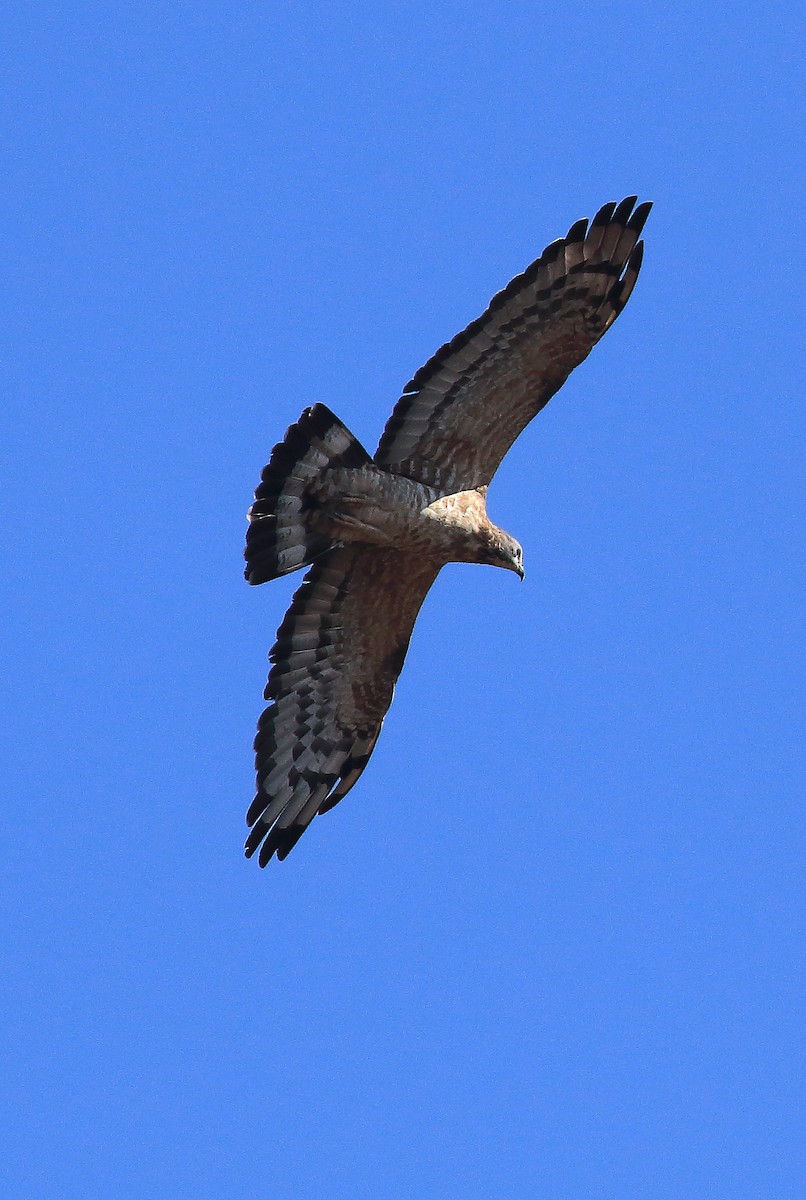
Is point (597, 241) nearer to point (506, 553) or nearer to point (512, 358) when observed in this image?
point (512, 358)

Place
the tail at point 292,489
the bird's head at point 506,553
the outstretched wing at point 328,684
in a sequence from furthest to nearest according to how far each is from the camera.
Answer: the outstretched wing at point 328,684, the bird's head at point 506,553, the tail at point 292,489

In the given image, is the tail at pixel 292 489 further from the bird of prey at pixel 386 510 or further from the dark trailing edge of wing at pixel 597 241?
the dark trailing edge of wing at pixel 597 241

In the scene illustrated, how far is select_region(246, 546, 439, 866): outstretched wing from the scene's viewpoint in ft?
42.0

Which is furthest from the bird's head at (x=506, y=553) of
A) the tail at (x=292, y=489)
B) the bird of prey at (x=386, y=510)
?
the tail at (x=292, y=489)

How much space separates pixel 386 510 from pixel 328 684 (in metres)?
1.35

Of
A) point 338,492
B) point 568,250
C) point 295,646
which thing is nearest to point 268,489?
point 338,492

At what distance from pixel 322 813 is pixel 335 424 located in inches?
100

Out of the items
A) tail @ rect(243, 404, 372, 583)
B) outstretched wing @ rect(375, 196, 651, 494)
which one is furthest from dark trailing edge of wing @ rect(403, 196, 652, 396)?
tail @ rect(243, 404, 372, 583)

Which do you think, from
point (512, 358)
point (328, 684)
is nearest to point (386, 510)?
point (512, 358)

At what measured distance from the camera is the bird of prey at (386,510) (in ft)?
39.6

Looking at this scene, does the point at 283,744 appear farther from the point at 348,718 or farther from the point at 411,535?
the point at 411,535

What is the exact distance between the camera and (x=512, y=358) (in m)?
12.2

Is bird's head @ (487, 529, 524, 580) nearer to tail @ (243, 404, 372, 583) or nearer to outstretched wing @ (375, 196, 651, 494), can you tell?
outstretched wing @ (375, 196, 651, 494)

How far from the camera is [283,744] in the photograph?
43.0ft
